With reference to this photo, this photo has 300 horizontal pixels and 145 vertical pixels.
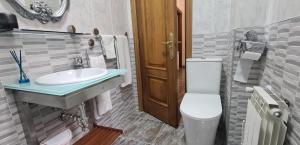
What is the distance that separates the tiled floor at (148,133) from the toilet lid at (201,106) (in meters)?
0.47

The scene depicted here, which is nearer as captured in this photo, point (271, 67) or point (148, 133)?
point (271, 67)

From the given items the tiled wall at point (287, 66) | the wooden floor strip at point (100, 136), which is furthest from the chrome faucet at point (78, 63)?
the tiled wall at point (287, 66)

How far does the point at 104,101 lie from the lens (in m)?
1.50

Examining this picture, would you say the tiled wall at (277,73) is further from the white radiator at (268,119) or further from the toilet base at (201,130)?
the toilet base at (201,130)

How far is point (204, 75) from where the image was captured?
170 cm

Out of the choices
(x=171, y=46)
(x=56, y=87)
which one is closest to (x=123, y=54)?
(x=171, y=46)

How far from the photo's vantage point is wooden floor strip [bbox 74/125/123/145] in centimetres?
144

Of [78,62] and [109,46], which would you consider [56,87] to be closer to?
[78,62]

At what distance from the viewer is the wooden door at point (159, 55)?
5.73 ft

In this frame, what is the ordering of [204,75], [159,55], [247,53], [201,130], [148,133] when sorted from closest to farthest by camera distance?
[247,53] → [201,130] → [204,75] → [148,133] → [159,55]

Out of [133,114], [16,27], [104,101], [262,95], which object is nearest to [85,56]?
[104,101]

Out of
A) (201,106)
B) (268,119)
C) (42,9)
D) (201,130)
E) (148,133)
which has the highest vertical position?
(42,9)

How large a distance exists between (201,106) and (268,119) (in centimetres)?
70

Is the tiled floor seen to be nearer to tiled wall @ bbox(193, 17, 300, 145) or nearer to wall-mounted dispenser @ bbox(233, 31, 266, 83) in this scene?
tiled wall @ bbox(193, 17, 300, 145)
